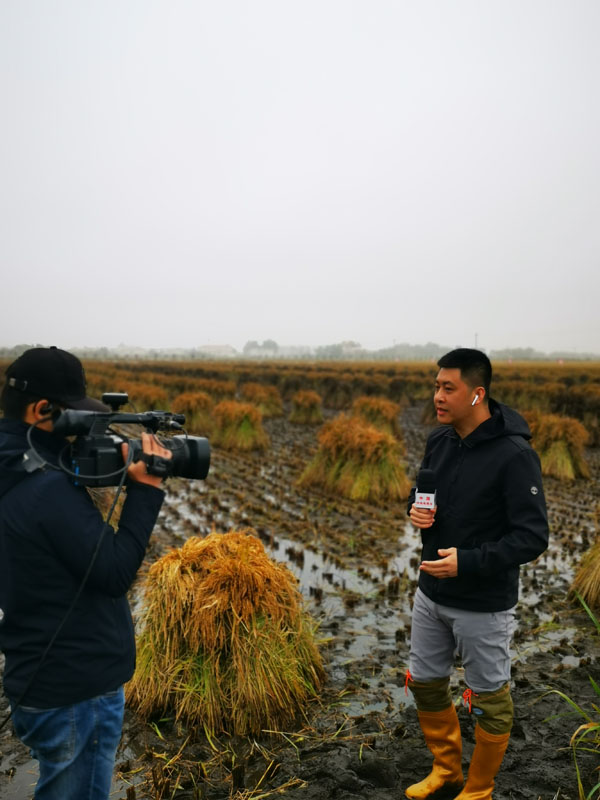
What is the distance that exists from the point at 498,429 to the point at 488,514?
1.29 ft

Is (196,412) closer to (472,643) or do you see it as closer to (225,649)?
(225,649)

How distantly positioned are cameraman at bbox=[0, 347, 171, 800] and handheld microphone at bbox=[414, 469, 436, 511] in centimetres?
125

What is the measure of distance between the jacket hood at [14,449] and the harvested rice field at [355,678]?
6.50 ft

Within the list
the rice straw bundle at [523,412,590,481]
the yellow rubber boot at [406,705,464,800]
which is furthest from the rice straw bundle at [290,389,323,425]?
the yellow rubber boot at [406,705,464,800]

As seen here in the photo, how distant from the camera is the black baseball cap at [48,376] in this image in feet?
6.29

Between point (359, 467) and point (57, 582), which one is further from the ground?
point (57, 582)

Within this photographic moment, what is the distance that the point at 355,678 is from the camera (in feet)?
13.7

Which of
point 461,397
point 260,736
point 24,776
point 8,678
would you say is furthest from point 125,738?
point 461,397

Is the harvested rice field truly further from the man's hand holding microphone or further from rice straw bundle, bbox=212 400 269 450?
rice straw bundle, bbox=212 400 269 450

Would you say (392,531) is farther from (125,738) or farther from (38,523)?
(38,523)

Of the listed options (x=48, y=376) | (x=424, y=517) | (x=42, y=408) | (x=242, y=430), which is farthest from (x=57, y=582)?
(x=242, y=430)

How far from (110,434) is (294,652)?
2463 mm

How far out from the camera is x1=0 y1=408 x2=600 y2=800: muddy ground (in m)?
3.04

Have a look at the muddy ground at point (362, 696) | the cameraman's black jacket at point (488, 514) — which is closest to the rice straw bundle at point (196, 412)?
the muddy ground at point (362, 696)
